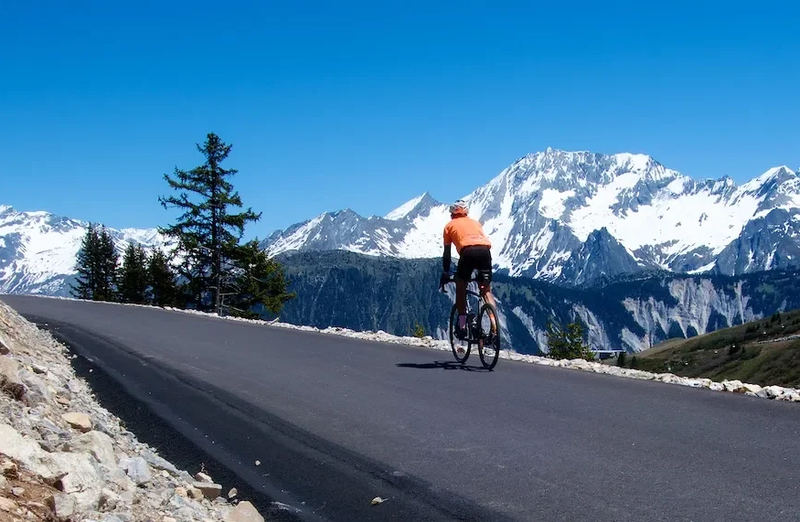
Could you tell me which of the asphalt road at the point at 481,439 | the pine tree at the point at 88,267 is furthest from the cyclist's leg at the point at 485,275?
the pine tree at the point at 88,267

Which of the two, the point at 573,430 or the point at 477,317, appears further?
the point at 477,317

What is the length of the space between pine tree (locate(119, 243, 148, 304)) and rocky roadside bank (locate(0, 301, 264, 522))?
64311mm

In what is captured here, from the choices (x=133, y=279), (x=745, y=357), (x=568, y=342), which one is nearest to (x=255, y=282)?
(x=133, y=279)

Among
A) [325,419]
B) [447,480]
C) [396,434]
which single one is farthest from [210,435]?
[447,480]

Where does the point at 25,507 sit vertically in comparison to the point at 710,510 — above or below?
above

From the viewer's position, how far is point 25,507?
369 cm

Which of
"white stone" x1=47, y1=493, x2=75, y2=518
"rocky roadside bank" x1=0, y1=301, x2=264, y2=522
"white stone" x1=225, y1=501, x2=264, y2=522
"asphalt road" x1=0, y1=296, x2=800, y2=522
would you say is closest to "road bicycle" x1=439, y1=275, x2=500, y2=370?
"asphalt road" x1=0, y1=296, x2=800, y2=522

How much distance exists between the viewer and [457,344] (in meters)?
13.8

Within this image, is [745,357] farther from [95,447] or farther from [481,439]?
[95,447]

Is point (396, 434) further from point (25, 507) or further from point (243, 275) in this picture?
point (243, 275)

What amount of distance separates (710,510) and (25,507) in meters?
4.54

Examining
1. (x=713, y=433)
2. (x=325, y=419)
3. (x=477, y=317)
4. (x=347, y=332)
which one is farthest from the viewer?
(x=347, y=332)

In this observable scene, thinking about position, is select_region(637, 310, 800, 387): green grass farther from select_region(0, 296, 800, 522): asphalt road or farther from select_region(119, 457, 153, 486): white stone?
select_region(119, 457, 153, 486): white stone

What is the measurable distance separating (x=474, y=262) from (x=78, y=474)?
8638 mm
